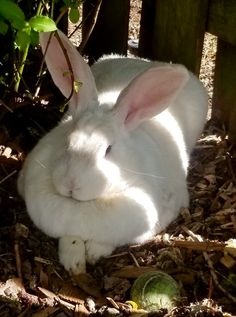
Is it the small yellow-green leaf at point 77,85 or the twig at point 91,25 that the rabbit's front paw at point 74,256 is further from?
the twig at point 91,25

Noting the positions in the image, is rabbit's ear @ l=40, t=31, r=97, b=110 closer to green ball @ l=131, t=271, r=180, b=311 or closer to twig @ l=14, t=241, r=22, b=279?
twig @ l=14, t=241, r=22, b=279

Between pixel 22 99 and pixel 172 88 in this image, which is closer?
pixel 172 88

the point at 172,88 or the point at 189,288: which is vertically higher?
the point at 172,88

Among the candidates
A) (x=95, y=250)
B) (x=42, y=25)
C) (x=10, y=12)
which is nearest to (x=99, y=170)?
(x=95, y=250)

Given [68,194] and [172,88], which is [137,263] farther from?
[172,88]

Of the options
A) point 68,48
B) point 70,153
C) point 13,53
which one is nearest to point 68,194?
point 70,153

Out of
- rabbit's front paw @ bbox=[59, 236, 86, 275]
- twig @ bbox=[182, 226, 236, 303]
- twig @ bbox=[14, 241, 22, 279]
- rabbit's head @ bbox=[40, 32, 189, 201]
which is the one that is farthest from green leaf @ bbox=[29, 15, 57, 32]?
twig @ bbox=[182, 226, 236, 303]
